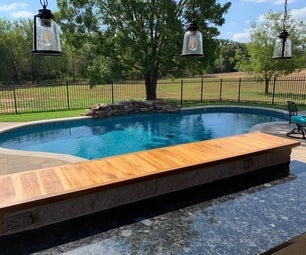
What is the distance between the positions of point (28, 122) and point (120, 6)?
6.56 meters

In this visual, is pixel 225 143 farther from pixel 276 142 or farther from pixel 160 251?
pixel 160 251

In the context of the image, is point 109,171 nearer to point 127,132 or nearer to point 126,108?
point 127,132

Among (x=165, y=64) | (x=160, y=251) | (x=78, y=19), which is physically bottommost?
(x=160, y=251)

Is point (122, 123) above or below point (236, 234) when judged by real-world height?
below

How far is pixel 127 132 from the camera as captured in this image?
29.4 ft

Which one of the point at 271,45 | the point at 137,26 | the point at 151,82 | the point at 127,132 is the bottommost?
the point at 127,132

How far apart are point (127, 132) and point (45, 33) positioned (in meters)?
6.97

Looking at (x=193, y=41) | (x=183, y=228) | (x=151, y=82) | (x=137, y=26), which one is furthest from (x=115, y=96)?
(x=183, y=228)

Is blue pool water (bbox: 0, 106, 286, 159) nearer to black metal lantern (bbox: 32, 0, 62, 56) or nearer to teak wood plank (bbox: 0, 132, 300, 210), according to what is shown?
teak wood plank (bbox: 0, 132, 300, 210)

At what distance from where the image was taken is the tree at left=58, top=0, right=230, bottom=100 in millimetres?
11875

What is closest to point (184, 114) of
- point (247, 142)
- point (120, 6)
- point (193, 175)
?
point (120, 6)

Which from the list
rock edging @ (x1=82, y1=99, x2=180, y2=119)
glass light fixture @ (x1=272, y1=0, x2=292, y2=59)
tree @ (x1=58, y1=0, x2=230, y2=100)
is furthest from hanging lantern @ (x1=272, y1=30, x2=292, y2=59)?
tree @ (x1=58, y1=0, x2=230, y2=100)

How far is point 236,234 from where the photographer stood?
1.69m

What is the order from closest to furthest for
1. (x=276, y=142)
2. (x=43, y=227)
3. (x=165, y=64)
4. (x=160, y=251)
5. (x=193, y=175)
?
1. (x=160, y=251)
2. (x=43, y=227)
3. (x=193, y=175)
4. (x=276, y=142)
5. (x=165, y=64)
